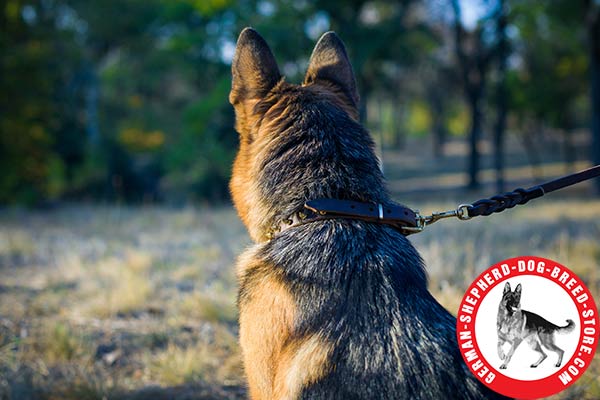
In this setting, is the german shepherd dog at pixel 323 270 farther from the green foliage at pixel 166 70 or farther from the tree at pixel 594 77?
the tree at pixel 594 77

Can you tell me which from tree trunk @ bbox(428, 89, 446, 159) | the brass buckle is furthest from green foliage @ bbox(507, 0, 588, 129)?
the brass buckle

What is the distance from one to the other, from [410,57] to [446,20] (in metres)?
2.45

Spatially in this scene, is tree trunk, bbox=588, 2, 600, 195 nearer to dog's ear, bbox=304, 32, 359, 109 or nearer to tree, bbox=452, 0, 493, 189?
A: tree, bbox=452, 0, 493, 189

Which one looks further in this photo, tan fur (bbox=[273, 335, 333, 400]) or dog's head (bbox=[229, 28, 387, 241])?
dog's head (bbox=[229, 28, 387, 241])

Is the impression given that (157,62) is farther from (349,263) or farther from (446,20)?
(349,263)

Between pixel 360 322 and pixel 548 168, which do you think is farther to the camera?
pixel 548 168

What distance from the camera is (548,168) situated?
3525 centimetres

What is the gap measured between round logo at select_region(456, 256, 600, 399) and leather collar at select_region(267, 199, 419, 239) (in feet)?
1.73

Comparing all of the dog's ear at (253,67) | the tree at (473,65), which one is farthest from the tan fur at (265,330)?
the tree at (473,65)

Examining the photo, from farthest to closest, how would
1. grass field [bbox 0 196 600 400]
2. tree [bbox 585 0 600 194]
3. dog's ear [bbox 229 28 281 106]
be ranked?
tree [bbox 585 0 600 194]
grass field [bbox 0 196 600 400]
dog's ear [bbox 229 28 281 106]

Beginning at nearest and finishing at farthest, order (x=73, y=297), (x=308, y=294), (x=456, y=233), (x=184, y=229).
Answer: (x=308, y=294)
(x=73, y=297)
(x=456, y=233)
(x=184, y=229)

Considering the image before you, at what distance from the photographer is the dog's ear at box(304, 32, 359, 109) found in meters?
3.04

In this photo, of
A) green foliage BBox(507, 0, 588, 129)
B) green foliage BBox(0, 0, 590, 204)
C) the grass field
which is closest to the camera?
the grass field

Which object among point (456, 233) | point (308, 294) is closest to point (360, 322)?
point (308, 294)
